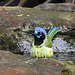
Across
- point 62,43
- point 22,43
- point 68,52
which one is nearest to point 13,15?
point 22,43

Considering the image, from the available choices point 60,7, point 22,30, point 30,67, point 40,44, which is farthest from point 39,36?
point 60,7

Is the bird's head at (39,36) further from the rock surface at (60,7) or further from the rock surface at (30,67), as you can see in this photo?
the rock surface at (60,7)

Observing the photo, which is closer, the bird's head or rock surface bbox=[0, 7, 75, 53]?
the bird's head

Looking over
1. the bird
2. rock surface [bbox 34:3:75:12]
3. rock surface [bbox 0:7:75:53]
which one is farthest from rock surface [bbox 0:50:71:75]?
rock surface [bbox 34:3:75:12]

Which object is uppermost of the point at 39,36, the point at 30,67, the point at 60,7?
the point at 60,7

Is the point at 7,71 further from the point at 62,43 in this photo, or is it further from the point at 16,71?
the point at 62,43

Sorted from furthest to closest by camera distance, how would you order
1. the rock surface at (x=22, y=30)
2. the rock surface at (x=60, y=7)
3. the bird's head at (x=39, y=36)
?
the rock surface at (x=60, y=7)
the rock surface at (x=22, y=30)
the bird's head at (x=39, y=36)

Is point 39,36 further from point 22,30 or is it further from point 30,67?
point 22,30

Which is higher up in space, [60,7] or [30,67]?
[60,7]

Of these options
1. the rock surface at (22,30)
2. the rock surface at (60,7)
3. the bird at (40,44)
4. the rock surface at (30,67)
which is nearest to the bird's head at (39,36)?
the bird at (40,44)

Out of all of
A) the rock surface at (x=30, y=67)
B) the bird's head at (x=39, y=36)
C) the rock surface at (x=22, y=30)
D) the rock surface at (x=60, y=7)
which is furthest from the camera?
the rock surface at (x=60, y=7)

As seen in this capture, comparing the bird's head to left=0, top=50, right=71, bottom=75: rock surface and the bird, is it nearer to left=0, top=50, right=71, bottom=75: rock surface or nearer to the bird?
the bird
